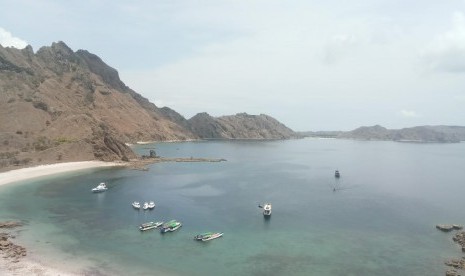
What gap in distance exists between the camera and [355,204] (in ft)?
318

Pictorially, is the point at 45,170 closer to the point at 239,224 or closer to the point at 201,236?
the point at 239,224

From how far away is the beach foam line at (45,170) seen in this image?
110169mm

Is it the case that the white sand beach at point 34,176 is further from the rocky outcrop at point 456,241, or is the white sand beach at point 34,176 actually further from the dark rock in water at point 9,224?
the rocky outcrop at point 456,241

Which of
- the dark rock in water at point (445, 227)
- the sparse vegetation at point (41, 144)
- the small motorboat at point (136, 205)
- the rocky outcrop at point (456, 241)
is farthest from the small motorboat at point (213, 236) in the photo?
the sparse vegetation at point (41, 144)

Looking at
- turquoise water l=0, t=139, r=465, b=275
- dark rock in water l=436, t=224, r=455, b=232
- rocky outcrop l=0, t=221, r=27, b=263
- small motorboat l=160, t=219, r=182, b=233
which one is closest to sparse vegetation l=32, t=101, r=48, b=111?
turquoise water l=0, t=139, r=465, b=275

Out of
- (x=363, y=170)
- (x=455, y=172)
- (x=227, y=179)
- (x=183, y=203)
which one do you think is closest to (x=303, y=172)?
(x=363, y=170)

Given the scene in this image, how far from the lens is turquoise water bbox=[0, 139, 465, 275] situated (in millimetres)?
54031

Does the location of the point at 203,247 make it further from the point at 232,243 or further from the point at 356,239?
the point at 356,239

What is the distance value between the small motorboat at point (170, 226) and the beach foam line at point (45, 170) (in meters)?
56.6

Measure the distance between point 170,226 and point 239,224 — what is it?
13.2 m

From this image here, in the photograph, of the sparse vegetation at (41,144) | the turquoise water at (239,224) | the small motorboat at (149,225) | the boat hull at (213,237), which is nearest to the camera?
the turquoise water at (239,224)

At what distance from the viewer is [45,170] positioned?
413 feet

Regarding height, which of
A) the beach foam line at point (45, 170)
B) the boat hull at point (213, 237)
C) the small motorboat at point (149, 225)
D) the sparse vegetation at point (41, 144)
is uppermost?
the sparse vegetation at point (41, 144)

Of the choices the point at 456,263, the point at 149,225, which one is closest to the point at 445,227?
the point at 456,263
